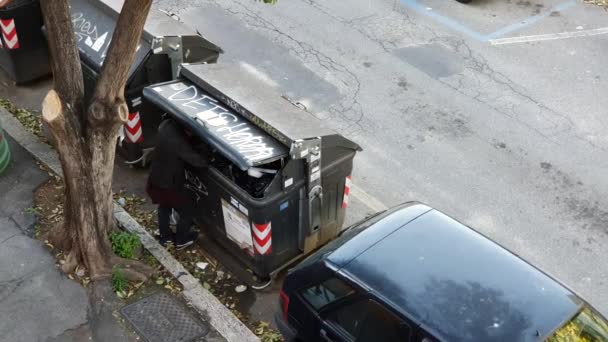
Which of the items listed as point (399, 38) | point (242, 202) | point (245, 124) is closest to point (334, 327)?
point (242, 202)

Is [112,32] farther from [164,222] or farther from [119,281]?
[119,281]

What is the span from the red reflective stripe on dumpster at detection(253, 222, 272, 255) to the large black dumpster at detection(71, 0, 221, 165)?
2.24m

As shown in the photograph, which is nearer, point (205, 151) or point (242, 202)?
point (242, 202)

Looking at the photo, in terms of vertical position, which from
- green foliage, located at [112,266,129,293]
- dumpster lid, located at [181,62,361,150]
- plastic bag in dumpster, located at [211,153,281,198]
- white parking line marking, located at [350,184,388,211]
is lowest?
white parking line marking, located at [350,184,388,211]

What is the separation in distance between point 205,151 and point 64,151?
1.26 m

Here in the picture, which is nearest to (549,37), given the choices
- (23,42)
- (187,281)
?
(187,281)

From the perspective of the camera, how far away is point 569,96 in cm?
950

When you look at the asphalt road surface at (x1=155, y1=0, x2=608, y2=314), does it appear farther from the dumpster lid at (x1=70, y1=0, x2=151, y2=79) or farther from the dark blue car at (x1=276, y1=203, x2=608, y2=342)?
the dumpster lid at (x1=70, y1=0, x2=151, y2=79)

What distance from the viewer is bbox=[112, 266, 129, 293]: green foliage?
6141 millimetres

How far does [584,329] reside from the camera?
15.3 feet

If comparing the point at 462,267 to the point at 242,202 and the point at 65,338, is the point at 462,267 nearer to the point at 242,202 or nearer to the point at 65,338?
the point at 242,202

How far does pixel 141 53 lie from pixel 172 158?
5.27 feet

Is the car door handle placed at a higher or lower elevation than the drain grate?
higher

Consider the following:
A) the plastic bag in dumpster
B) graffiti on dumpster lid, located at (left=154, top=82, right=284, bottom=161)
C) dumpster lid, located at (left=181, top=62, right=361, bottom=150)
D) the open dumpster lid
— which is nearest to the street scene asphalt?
the plastic bag in dumpster
